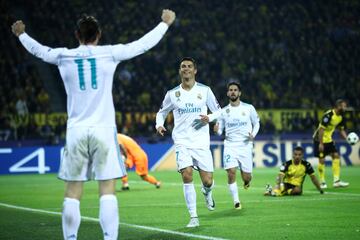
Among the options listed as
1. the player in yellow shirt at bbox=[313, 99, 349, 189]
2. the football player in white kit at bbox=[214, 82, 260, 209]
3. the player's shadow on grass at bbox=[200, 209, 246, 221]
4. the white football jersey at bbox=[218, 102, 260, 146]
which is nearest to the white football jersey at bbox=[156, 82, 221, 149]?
the player's shadow on grass at bbox=[200, 209, 246, 221]

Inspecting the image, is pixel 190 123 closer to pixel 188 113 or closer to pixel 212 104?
pixel 188 113

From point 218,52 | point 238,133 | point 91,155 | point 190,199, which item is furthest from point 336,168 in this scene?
point 218,52

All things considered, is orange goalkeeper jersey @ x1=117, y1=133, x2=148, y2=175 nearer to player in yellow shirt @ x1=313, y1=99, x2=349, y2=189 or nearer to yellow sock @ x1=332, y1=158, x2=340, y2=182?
player in yellow shirt @ x1=313, y1=99, x2=349, y2=189

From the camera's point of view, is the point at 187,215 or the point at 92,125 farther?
the point at 187,215

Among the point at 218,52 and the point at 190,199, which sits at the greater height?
the point at 218,52

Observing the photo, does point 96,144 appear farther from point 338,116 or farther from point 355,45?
point 355,45

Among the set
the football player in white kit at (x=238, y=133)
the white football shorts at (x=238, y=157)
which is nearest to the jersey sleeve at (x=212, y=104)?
the football player in white kit at (x=238, y=133)

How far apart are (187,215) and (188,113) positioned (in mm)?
1879

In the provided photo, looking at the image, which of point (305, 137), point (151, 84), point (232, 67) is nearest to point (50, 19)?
point (151, 84)

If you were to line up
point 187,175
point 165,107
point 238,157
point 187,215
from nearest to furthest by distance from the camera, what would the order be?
point 187,175, point 165,107, point 187,215, point 238,157

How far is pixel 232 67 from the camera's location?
33.7 meters

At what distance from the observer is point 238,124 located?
14547 mm

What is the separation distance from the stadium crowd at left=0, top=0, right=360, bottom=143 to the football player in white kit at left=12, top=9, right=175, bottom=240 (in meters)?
20.4

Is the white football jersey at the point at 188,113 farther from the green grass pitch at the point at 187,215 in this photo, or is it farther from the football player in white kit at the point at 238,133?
the football player in white kit at the point at 238,133
